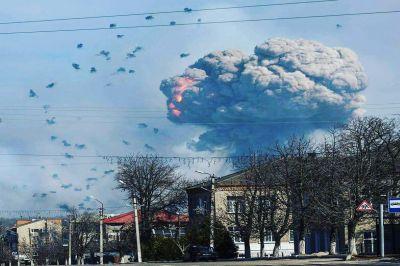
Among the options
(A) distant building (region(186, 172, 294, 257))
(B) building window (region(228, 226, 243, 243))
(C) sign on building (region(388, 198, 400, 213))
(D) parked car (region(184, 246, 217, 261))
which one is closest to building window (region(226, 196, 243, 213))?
(A) distant building (region(186, 172, 294, 257))

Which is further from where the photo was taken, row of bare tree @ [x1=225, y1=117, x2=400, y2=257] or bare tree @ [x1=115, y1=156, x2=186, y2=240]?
bare tree @ [x1=115, y1=156, x2=186, y2=240]

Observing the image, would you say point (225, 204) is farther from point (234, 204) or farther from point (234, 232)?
point (234, 232)

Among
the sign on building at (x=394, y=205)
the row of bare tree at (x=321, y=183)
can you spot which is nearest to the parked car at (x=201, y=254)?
the row of bare tree at (x=321, y=183)

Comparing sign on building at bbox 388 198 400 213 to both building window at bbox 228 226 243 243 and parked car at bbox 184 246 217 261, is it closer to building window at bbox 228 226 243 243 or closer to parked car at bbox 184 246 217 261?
parked car at bbox 184 246 217 261

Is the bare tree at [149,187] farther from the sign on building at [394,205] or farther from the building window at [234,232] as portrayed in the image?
the sign on building at [394,205]

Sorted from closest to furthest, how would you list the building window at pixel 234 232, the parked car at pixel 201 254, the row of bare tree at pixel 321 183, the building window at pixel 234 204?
the row of bare tree at pixel 321 183 → the parked car at pixel 201 254 → the building window at pixel 234 204 → the building window at pixel 234 232

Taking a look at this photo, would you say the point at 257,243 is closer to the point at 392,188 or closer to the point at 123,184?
the point at 123,184
